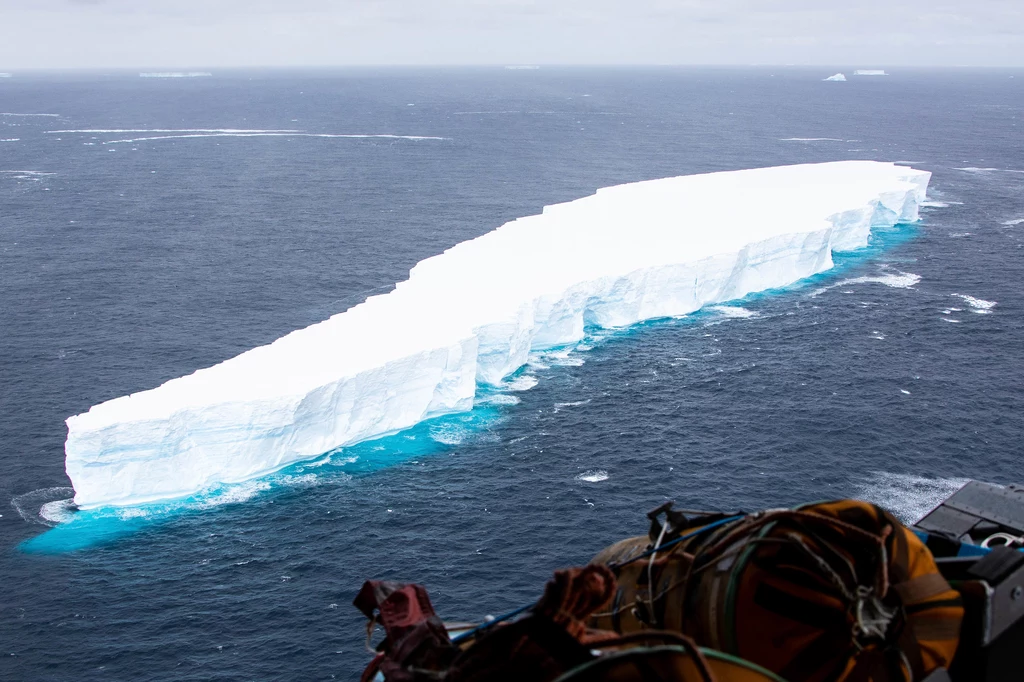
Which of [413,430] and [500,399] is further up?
[500,399]

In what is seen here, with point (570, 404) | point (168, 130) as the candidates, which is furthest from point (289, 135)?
point (570, 404)

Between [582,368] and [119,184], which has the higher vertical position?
[119,184]

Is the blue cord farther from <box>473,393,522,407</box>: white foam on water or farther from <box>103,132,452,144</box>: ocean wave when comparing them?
<box>103,132,452,144</box>: ocean wave

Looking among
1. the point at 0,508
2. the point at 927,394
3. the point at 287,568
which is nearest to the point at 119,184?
the point at 0,508

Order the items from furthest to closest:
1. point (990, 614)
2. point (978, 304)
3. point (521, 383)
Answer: point (978, 304)
point (521, 383)
point (990, 614)

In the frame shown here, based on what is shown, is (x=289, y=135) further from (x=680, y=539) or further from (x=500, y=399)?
(x=680, y=539)

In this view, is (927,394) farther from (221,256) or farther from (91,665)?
(221,256)

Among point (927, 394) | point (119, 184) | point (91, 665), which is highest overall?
point (119, 184)
